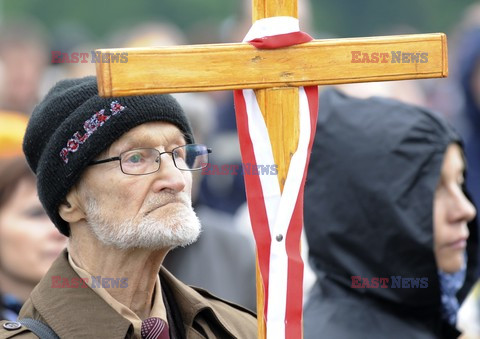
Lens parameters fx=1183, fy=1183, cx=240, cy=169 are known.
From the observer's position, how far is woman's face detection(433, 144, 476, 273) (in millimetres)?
5059

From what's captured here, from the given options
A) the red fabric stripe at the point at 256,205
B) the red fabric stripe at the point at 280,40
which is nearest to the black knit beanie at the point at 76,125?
the red fabric stripe at the point at 256,205

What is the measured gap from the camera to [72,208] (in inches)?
160

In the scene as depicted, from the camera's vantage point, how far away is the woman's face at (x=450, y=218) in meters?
5.06

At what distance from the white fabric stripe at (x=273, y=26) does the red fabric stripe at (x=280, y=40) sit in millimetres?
14

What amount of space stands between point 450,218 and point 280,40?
1783 mm

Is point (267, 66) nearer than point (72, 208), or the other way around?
point (267, 66)

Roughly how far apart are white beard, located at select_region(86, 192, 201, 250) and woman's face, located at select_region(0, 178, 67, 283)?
1774 mm

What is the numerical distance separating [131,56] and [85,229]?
87cm

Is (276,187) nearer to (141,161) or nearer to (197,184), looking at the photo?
(141,161)

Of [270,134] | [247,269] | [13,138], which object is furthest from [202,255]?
[270,134]

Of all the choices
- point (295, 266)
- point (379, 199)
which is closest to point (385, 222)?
point (379, 199)

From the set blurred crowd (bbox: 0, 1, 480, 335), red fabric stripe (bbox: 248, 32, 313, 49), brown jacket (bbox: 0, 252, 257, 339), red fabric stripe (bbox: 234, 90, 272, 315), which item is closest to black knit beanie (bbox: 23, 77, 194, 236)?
brown jacket (bbox: 0, 252, 257, 339)

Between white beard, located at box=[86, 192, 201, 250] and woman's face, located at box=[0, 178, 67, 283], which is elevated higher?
white beard, located at box=[86, 192, 201, 250]

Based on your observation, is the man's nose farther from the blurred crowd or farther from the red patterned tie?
the blurred crowd
